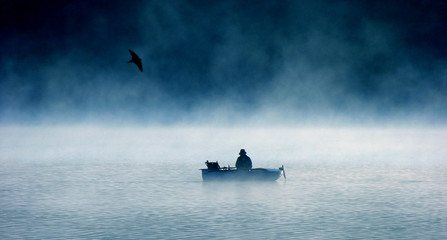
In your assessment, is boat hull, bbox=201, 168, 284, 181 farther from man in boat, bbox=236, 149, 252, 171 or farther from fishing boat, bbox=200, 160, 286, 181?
man in boat, bbox=236, 149, 252, 171

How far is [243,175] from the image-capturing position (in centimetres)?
4903

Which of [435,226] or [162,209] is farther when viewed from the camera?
[162,209]

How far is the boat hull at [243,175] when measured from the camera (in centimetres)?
A: 4903

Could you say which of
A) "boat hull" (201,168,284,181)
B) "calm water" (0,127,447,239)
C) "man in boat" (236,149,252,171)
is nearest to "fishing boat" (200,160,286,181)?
"boat hull" (201,168,284,181)

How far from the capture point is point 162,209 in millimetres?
38688

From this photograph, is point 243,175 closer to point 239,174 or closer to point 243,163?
point 239,174

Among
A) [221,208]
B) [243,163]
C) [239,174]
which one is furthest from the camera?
[243,163]

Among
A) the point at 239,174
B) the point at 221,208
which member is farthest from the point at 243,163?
the point at 221,208

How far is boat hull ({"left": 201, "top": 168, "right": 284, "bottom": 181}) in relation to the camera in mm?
49031

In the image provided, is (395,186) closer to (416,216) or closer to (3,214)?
(416,216)

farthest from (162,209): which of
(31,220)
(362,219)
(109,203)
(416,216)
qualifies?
(416,216)

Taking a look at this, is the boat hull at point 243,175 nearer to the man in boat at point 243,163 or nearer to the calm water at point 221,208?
the man in boat at point 243,163

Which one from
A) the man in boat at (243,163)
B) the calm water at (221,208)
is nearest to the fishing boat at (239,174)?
the man in boat at (243,163)

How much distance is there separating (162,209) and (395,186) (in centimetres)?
2292
